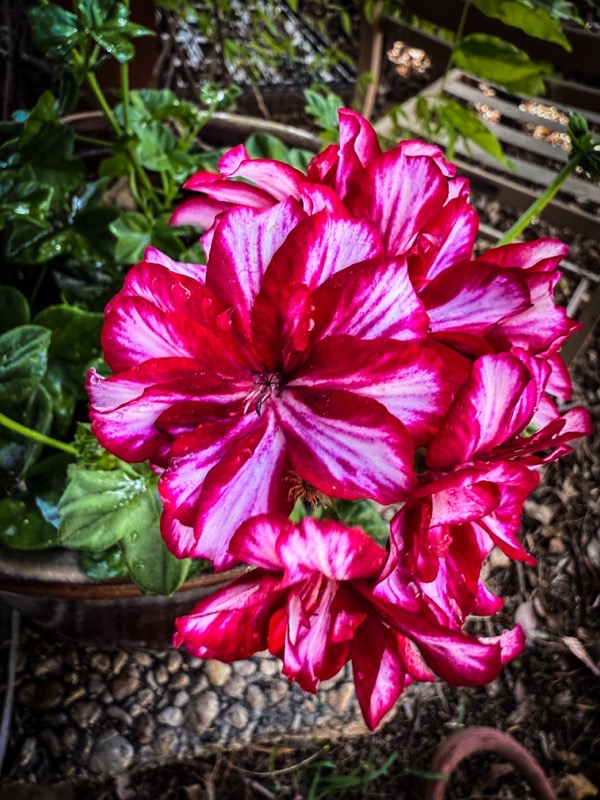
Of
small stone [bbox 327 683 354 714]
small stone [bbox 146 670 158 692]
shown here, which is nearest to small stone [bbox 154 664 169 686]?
small stone [bbox 146 670 158 692]

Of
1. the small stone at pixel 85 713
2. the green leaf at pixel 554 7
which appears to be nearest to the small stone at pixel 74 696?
the small stone at pixel 85 713

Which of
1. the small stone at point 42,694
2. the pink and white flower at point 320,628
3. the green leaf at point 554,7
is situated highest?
the green leaf at point 554,7

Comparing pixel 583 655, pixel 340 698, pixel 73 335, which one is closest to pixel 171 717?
pixel 340 698

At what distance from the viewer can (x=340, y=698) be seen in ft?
3.59

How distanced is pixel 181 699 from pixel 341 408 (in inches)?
34.7

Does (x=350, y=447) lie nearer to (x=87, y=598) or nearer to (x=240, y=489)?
(x=240, y=489)

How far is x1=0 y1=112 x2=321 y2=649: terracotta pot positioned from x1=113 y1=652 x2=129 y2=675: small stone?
203 mm

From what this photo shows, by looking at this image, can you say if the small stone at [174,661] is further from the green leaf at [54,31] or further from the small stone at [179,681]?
the green leaf at [54,31]

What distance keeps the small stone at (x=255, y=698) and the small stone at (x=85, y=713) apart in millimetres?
213

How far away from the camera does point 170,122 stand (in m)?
1.01

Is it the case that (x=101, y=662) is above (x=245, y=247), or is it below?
below

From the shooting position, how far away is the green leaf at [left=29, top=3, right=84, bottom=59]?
2.06 ft

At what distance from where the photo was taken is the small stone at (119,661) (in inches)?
42.5

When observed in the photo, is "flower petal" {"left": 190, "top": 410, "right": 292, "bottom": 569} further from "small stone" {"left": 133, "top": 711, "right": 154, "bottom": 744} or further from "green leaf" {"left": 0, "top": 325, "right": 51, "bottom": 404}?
"small stone" {"left": 133, "top": 711, "right": 154, "bottom": 744}
